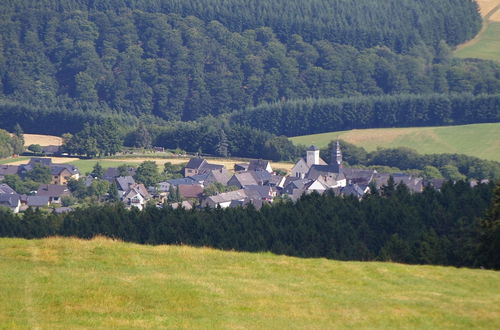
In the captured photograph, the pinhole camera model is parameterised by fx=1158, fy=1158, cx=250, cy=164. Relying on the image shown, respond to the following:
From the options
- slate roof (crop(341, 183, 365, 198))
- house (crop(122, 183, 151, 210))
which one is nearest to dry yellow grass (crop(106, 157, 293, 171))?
slate roof (crop(341, 183, 365, 198))

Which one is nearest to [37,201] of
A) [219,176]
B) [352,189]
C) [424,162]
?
[219,176]

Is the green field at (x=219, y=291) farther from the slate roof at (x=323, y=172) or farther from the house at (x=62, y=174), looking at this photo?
the slate roof at (x=323, y=172)

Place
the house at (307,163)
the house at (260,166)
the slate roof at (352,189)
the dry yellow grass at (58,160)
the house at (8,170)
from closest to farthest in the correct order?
the slate roof at (352,189) < the house at (8,170) < the house at (307,163) < the house at (260,166) < the dry yellow grass at (58,160)

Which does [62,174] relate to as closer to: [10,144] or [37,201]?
[37,201]

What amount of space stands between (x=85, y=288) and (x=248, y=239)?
111 feet

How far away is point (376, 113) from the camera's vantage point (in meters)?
186

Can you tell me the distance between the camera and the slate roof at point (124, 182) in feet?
413

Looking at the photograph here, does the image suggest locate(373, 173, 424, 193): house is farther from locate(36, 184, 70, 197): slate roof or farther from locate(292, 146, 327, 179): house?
locate(36, 184, 70, 197): slate roof

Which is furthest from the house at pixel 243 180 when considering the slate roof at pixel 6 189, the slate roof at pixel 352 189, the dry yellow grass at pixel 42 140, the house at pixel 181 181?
the dry yellow grass at pixel 42 140

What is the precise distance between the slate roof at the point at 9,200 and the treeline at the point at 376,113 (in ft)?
243

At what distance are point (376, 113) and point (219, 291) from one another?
523 ft

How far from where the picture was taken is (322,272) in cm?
3195

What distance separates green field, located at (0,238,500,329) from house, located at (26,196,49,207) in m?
83.1

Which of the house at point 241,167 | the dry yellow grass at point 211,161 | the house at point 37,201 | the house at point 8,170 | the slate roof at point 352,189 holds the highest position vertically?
the slate roof at point 352,189
